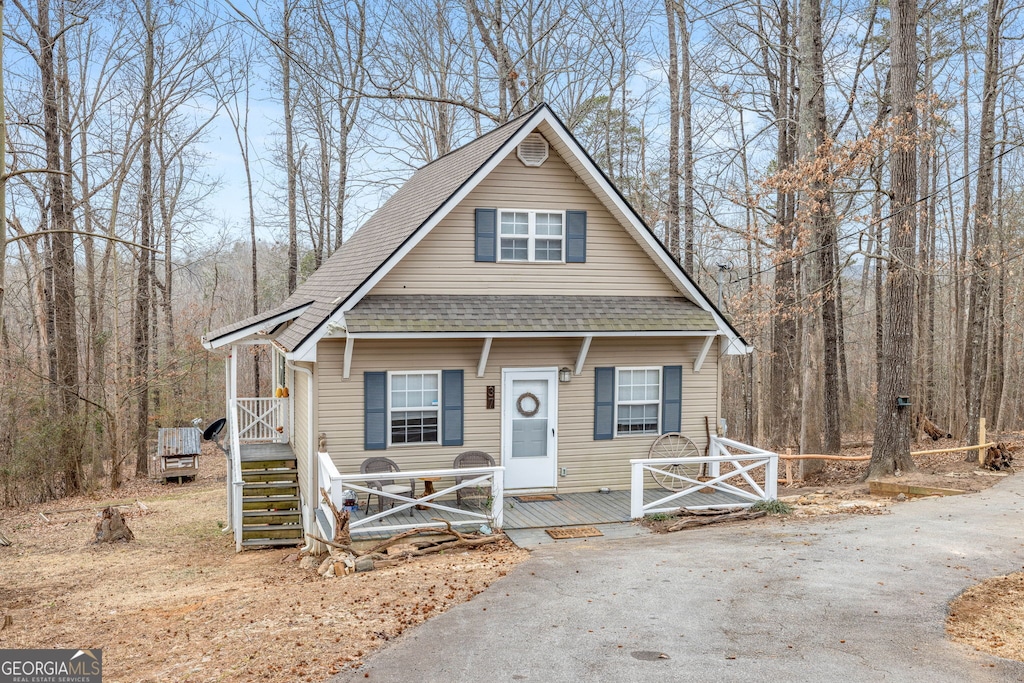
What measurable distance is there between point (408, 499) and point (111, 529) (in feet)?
23.4

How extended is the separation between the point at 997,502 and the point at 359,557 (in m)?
10.5

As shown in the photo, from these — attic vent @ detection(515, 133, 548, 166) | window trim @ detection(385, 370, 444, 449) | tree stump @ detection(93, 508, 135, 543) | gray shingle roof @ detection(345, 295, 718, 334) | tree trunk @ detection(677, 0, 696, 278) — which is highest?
tree trunk @ detection(677, 0, 696, 278)

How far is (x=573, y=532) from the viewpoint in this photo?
1170 cm

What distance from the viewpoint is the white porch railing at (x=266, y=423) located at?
1789cm

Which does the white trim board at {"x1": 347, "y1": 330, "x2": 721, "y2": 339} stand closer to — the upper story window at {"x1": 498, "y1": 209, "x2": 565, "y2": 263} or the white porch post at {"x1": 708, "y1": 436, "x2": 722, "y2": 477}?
the upper story window at {"x1": 498, "y1": 209, "x2": 565, "y2": 263}

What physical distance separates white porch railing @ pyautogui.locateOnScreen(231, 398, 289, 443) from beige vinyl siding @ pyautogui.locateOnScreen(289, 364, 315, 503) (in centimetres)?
156


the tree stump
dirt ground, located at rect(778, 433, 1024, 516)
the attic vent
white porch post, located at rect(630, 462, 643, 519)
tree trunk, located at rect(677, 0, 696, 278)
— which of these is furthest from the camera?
tree trunk, located at rect(677, 0, 696, 278)

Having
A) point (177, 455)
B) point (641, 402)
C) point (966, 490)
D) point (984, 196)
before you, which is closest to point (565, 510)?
point (641, 402)

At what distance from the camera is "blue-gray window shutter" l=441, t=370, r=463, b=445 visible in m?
13.5

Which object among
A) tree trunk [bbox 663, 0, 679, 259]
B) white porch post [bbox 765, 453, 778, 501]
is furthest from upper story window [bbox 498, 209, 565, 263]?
tree trunk [bbox 663, 0, 679, 259]

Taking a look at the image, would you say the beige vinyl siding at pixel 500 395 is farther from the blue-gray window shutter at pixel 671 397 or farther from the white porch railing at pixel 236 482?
the white porch railing at pixel 236 482

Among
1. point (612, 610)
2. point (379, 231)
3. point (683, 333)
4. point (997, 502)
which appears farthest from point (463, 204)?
point (997, 502)

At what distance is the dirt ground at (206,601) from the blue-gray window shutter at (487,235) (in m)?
5.24

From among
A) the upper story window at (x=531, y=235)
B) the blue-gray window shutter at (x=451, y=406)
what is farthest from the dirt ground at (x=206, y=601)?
the upper story window at (x=531, y=235)
